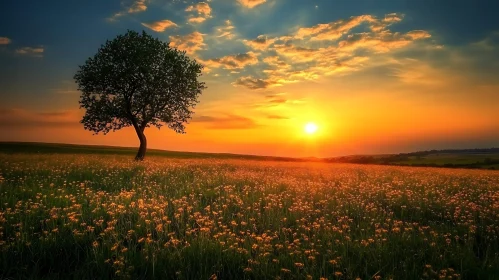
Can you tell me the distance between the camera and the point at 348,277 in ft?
15.2

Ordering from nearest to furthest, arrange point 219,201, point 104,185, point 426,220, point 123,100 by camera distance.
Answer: point 426,220 → point 219,201 → point 104,185 → point 123,100

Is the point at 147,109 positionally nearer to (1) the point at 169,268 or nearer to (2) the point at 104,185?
(2) the point at 104,185

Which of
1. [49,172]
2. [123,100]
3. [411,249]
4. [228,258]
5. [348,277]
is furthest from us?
[123,100]

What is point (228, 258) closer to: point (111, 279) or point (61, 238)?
point (111, 279)

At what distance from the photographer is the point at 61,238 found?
591 centimetres

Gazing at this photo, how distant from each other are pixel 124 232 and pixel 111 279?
184cm

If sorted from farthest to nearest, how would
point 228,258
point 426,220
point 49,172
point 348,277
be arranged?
point 49,172, point 426,220, point 228,258, point 348,277

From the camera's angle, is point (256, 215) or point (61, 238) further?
point (256, 215)

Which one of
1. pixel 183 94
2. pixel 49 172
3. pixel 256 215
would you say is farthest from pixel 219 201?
pixel 183 94

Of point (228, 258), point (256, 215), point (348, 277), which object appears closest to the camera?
point (348, 277)

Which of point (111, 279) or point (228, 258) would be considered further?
point (228, 258)

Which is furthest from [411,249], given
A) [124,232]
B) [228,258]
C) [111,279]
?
[124,232]

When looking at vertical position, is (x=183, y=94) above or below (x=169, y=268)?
above

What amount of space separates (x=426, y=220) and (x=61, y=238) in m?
8.73
